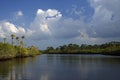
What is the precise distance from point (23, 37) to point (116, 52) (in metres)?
59.5

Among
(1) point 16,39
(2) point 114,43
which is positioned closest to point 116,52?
(2) point 114,43

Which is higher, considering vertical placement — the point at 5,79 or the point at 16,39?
the point at 16,39

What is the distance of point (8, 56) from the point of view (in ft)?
313

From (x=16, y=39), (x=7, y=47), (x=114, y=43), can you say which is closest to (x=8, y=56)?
(x=7, y=47)

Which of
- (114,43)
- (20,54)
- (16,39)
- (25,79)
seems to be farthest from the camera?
(114,43)

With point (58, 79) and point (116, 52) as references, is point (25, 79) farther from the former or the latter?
point (116, 52)

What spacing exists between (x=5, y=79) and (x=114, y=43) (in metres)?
164

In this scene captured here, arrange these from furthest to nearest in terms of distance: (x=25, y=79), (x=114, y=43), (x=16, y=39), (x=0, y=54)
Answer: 1. (x=114, y=43)
2. (x=16, y=39)
3. (x=0, y=54)
4. (x=25, y=79)

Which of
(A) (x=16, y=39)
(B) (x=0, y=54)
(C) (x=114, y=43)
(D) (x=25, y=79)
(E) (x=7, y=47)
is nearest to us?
(D) (x=25, y=79)

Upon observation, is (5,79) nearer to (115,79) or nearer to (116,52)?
(115,79)

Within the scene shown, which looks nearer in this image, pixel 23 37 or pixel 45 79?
pixel 45 79

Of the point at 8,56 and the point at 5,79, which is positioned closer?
the point at 5,79

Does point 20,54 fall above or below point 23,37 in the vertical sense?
Answer: below

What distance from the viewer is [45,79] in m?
33.9
